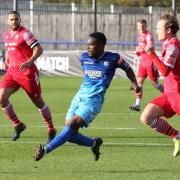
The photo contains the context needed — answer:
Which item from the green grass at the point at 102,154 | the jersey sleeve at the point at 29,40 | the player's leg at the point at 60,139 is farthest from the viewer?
the jersey sleeve at the point at 29,40

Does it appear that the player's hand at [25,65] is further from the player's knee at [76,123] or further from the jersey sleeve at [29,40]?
the player's knee at [76,123]

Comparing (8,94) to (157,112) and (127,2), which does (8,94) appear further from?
(127,2)


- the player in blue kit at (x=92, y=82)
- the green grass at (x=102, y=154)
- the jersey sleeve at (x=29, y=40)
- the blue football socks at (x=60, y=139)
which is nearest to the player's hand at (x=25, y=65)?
the jersey sleeve at (x=29, y=40)

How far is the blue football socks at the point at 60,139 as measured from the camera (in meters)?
10.1

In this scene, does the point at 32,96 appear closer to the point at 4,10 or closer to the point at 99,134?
the point at 99,134

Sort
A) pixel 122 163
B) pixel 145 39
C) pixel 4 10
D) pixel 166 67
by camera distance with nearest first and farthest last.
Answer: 1. pixel 166 67
2. pixel 122 163
3. pixel 145 39
4. pixel 4 10

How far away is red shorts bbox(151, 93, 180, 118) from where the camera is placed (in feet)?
35.7

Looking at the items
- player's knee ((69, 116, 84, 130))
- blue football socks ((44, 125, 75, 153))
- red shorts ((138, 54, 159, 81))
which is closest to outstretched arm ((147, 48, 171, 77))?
player's knee ((69, 116, 84, 130))

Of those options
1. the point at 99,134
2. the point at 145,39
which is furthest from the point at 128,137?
the point at 145,39

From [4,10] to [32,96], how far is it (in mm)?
23857

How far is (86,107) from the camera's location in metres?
10.6

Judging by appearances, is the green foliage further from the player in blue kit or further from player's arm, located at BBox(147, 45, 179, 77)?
player's arm, located at BBox(147, 45, 179, 77)

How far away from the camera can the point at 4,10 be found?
3722cm

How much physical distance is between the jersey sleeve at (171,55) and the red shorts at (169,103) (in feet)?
2.35
